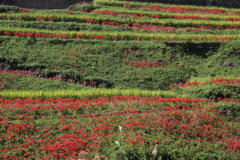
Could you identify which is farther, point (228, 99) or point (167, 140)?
point (228, 99)

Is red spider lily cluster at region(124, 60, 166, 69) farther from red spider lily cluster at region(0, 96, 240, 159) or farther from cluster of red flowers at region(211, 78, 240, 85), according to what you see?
red spider lily cluster at region(0, 96, 240, 159)

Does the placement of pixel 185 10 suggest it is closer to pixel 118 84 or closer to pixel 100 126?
pixel 118 84

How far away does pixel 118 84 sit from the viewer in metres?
14.8

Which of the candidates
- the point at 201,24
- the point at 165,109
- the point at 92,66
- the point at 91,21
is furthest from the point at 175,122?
the point at 201,24

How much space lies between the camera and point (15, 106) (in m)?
10.6

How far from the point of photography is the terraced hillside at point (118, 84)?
28.3 feet

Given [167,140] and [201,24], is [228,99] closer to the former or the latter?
[167,140]

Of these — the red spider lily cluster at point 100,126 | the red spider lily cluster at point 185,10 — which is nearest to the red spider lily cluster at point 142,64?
the red spider lily cluster at point 100,126

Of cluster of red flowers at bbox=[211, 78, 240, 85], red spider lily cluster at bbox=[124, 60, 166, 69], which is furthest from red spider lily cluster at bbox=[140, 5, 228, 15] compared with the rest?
cluster of red flowers at bbox=[211, 78, 240, 85]

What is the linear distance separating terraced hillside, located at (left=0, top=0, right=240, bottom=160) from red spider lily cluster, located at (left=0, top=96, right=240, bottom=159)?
0.04 m

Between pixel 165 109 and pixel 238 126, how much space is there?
8.92 feet

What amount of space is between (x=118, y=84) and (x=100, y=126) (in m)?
5.55

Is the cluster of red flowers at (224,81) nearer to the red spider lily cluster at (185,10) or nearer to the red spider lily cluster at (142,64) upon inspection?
the red spider lily cluster at (142,64)

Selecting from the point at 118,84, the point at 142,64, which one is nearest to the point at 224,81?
the point at 142,64
